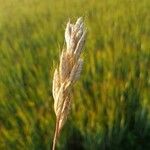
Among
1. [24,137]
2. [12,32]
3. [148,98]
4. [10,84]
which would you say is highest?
[12,32]

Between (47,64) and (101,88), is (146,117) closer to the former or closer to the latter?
(101,88)

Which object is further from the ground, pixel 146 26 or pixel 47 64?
pixel 146 26

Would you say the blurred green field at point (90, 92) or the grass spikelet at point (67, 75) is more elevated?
the blurred green field at point (90, 92)

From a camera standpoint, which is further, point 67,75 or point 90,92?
point 90,92

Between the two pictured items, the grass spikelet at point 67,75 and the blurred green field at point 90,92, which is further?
the blurred green field at point 90,92

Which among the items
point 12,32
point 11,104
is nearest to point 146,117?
point 11,104

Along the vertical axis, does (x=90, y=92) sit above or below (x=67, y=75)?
above

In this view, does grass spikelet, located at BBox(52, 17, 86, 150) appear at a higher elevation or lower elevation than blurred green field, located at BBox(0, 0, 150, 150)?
lower

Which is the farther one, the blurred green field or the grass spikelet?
the blurred green field
